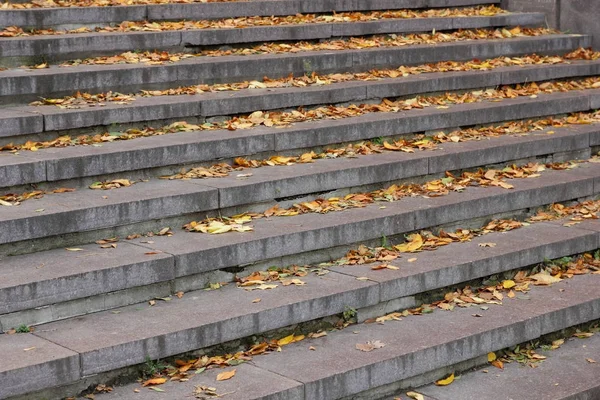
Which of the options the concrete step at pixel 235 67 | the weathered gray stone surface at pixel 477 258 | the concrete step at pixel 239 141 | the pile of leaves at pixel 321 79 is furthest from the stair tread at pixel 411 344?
the pile of leaves at pixel 321 79

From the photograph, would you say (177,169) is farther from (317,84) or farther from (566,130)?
(566,130)

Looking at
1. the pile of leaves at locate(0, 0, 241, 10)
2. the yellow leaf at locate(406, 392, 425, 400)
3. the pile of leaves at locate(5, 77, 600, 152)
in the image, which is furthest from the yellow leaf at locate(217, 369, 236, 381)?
the pile of leaves at locate(0, 0, 241, 10)

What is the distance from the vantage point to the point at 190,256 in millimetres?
5836

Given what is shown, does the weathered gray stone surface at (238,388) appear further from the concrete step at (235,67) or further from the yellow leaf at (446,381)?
the concrete step at (235,67)

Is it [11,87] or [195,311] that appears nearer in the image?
[195,311]

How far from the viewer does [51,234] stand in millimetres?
5809

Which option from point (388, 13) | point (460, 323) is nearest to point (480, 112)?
point (388, 13)

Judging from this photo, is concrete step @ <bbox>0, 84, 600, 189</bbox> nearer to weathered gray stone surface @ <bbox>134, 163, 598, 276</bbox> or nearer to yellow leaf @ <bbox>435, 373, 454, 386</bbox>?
weathered gray stone surface @ <bbox>134, 163, 598, 276</bbox>

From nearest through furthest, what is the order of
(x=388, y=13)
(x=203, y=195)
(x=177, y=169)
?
(x=203, y=195), (x=177, y=169), (x=388, y=13)

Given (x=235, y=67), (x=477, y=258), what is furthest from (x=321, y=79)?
(x=477, y=258)

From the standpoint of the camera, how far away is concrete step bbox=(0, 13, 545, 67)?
26.1ft

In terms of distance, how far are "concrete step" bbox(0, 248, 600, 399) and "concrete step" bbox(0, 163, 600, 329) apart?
0.37 ft

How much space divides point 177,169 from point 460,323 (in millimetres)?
2258

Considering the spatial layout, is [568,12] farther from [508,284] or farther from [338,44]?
[508,284]
